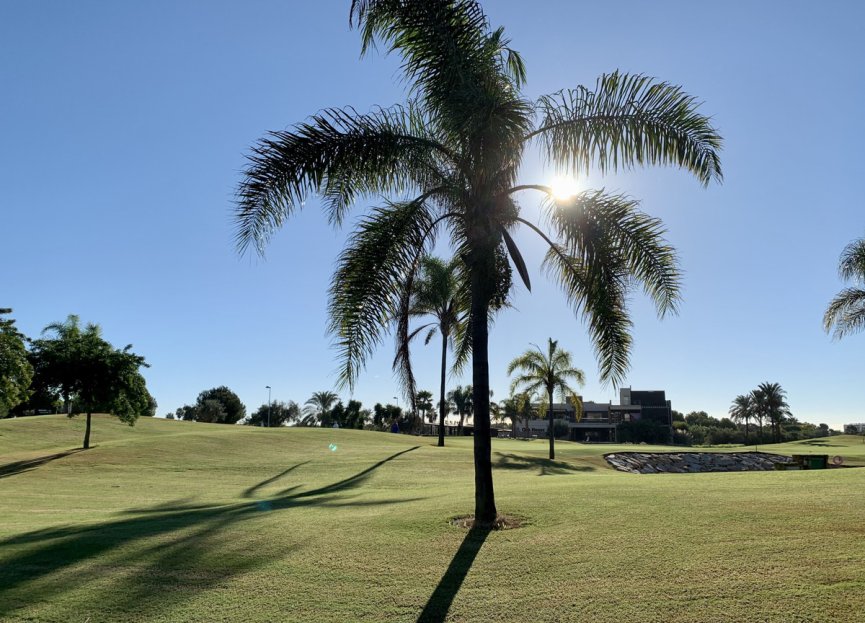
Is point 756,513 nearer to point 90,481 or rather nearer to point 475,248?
point 475,248

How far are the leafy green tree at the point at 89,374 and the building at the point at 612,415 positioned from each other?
7193 centimetres

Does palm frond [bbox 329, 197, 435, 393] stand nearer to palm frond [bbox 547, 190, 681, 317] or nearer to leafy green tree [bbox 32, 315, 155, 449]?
palm frond [bbox 547, 190, 681, 317]

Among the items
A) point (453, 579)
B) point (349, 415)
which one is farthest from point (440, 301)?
point (349, 415)

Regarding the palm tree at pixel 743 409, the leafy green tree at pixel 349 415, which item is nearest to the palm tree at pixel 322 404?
the leafy green tree at pixel 349 415

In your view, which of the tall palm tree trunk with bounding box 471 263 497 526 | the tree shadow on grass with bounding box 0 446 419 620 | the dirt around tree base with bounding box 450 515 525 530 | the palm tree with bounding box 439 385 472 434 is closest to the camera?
the tree shadow on grass with bounding box 0 446 419 620

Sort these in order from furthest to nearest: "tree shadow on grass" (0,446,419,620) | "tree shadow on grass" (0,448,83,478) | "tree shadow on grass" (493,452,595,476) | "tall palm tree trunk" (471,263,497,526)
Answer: "tree shadow on grass" (493,452,595,476) < "tree shadow on grass" (0,448,83,478) < "tall palm tree trunk" (471,263,497,526) < "tree shadow on grass" (0,446,419,620)

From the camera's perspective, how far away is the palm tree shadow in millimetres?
5840

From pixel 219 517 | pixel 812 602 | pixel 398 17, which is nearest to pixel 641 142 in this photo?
pixel 398 17

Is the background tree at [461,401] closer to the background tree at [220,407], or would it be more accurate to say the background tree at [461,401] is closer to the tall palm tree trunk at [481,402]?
the background tree at [220,407]

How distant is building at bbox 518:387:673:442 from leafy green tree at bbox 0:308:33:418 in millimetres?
76486

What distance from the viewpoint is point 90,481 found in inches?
831

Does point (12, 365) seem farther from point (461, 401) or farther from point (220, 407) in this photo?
point (461, 401)

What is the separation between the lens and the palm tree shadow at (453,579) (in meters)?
5.84

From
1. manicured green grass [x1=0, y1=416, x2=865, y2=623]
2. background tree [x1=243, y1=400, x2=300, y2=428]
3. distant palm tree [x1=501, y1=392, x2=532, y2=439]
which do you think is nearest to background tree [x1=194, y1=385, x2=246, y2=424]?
background tree [x1=243, y1=400, x2=300, y2=428]
